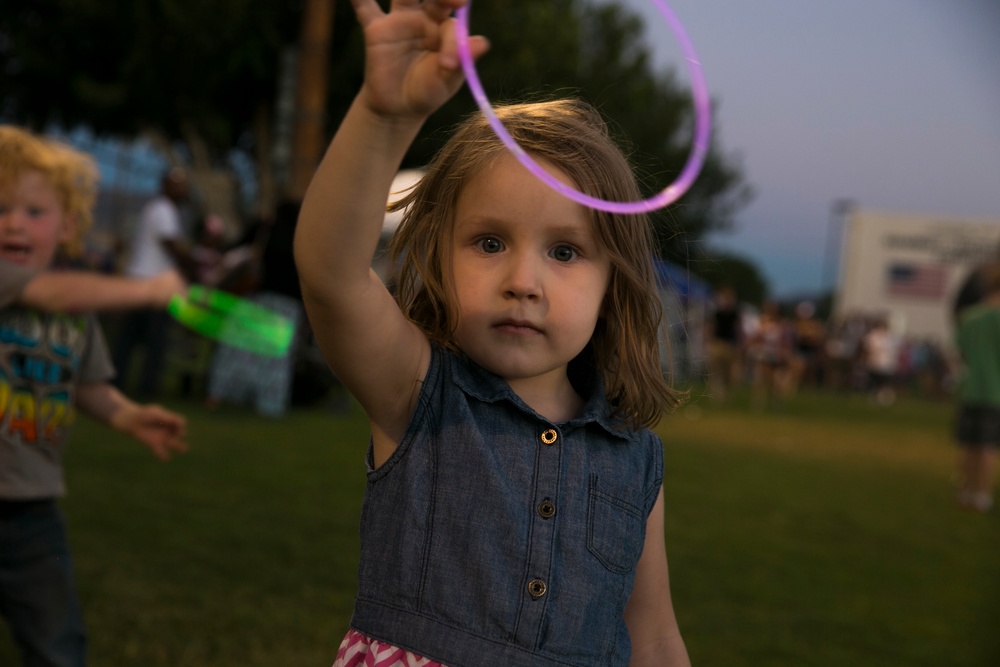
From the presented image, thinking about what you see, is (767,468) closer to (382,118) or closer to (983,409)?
(983,409)

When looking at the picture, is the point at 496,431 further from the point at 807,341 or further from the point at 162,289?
the point at 807,341

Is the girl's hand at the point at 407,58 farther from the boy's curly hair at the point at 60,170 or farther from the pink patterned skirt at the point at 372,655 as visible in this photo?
the boy's curly hair at the point at 60,170

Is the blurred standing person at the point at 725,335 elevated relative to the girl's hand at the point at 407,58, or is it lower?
lower

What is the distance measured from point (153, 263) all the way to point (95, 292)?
23.5 feet

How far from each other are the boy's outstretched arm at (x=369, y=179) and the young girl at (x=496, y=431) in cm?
1

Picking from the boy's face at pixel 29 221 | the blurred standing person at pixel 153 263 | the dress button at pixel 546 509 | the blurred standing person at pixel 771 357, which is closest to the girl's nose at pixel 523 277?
the dress button at pixel 546 509

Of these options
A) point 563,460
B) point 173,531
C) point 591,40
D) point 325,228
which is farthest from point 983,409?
point 591,40

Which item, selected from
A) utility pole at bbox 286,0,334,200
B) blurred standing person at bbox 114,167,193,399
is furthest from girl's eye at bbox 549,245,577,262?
utility pole at bbox 286,0,334,200

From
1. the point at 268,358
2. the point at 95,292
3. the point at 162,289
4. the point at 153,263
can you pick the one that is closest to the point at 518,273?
the point at 162,289

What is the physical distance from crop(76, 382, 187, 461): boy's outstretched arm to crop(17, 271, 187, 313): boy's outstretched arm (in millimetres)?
380

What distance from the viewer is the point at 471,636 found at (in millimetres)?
1492

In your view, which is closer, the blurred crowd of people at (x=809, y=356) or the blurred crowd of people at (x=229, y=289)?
the blurred crowd of people at (x=229, y=289)

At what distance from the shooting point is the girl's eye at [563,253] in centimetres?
156

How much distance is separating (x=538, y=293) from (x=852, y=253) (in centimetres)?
3410
